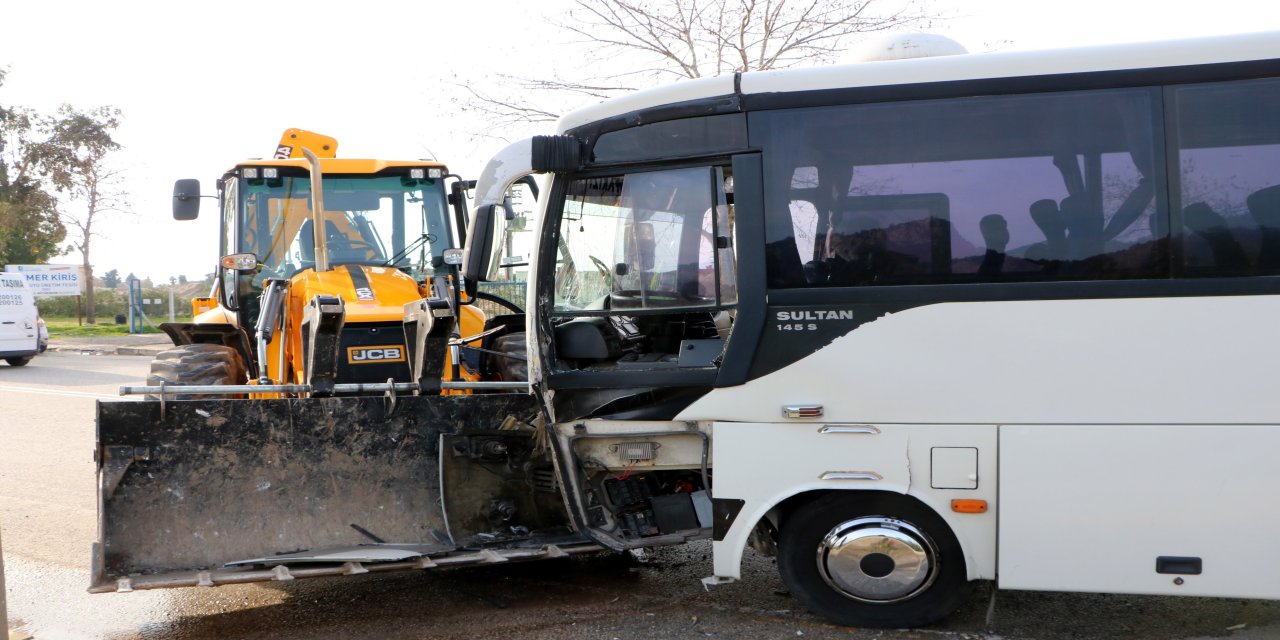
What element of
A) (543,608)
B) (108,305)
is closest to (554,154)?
(543,608)

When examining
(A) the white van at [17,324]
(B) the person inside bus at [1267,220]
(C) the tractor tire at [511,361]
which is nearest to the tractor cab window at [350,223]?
(C) the tractor tire at [511,361]

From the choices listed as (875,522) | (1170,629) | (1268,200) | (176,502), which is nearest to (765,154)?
(875,522)

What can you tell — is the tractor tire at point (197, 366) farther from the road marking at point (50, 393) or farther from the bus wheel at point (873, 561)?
the road marking at point (50, 393)

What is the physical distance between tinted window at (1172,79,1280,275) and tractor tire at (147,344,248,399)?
6.59 m

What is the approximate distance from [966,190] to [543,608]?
3110 mm

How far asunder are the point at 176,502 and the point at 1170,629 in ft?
16.9

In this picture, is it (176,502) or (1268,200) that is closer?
(1268,200)

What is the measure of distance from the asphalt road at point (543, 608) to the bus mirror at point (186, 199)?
2.70 m

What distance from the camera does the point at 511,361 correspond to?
806cm

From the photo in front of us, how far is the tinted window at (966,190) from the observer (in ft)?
15.4

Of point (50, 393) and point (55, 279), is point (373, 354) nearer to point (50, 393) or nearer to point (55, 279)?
point (50, 393)

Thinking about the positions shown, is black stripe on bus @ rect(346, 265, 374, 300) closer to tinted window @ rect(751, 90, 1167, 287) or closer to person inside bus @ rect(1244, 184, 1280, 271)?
tinted window @ rect(751, 90, 1167, 287)

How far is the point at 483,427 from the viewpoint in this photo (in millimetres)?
5648

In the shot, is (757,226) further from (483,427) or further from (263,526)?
(263,526)
